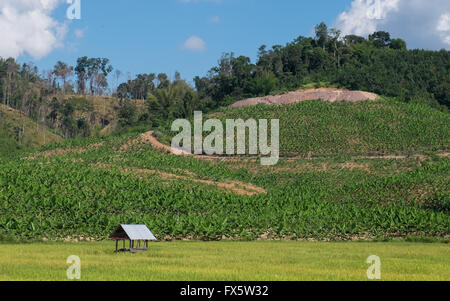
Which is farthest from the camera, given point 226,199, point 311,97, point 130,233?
point 311,97

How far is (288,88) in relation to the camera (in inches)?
3893

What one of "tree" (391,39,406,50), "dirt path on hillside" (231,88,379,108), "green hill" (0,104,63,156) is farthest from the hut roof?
"tree" (391,39,406,50)

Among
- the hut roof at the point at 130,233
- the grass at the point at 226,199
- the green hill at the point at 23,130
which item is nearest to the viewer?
the hut roof at the point at 130,233

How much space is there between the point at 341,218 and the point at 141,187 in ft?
50.4

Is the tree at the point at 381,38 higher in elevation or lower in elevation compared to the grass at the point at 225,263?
higher

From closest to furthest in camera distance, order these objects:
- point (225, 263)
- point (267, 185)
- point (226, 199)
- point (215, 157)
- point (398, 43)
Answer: point (225, 263)
point (226, 199)
point (267, 185)
point (215, 157)
point (398, 43)

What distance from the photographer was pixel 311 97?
9094 centimetres

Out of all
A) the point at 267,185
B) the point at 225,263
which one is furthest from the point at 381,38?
the point at 225,263

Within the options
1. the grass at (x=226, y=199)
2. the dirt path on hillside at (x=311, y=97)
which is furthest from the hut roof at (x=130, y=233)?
the dirt path on hillside at (x=311, y=97)

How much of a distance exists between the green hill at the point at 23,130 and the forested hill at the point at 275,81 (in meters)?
2.32

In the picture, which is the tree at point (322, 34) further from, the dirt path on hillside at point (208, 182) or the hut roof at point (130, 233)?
the hut roof at point (130, 233)

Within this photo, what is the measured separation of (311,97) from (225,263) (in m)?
72.7

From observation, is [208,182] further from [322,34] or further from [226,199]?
[322,34]

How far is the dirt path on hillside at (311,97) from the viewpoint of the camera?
8825 centimetres
